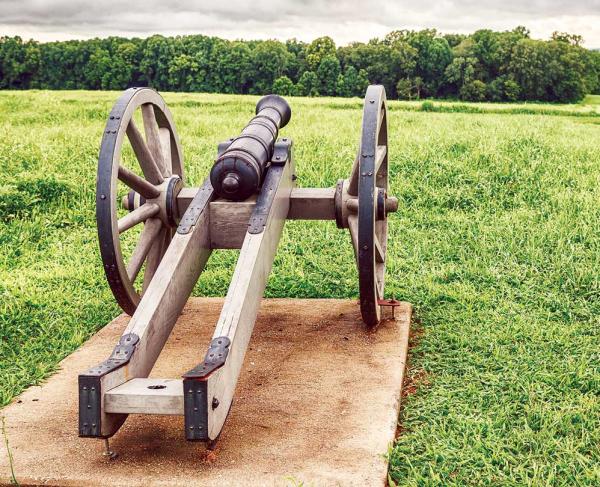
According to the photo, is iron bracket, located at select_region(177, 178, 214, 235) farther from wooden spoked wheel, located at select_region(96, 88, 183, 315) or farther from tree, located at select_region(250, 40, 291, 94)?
tree, located at select_region(250, 40, 291, 94)

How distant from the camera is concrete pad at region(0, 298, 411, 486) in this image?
2990 millimetres

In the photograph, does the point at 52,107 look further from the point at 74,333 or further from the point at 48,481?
the point at 48,481

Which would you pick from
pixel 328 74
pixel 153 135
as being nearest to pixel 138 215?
pixel 153 135

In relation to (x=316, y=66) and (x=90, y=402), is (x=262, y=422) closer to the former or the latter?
(x=90, y=402)

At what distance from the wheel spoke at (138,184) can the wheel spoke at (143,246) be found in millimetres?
157

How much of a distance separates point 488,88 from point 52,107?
2772 cm

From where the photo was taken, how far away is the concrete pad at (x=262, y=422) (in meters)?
2.99

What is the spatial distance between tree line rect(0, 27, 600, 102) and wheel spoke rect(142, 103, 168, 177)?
32.2 metres

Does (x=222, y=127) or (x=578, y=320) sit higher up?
(x=222, y=127)

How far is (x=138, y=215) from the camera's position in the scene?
437 cm

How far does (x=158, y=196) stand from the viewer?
4.54 metres

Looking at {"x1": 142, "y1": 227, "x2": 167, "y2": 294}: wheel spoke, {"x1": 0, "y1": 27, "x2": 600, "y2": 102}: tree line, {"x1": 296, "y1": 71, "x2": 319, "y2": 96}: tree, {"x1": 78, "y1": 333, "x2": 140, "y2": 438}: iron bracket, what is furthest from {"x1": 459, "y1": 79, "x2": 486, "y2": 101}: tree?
{"x1": 78, "y1": 333, "x2": 140, "y2": 438}: iron bracket

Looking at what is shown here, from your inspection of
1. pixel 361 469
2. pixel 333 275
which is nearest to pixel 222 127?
pixel 333 275

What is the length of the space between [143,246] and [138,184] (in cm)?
36
